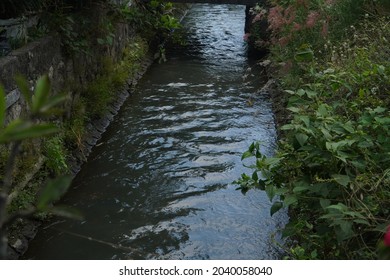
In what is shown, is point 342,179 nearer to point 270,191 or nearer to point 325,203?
point 325,203

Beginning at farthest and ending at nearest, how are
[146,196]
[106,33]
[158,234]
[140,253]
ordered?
1. [106,33]
2. [146,196]
3. [158,234]
4. [140,253]

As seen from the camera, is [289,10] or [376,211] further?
[289,10]

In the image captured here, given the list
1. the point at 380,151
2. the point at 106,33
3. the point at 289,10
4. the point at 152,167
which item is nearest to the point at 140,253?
the point at 152,167

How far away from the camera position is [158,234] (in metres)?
5.63

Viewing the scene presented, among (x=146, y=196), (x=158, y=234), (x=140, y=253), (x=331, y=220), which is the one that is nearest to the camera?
(x=331, y=220)

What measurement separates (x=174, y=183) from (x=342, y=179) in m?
3.64

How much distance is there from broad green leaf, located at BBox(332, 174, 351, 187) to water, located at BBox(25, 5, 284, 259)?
2.06 meters

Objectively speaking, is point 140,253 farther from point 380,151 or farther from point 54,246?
point 380,151

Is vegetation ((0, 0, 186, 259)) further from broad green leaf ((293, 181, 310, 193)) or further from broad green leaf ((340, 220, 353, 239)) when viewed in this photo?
broad green leaf ((340, 220, 353, 239))

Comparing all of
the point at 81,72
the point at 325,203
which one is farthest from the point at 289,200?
the point at 81,72

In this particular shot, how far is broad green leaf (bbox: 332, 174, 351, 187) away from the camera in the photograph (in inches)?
130

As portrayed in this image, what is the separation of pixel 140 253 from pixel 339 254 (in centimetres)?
238

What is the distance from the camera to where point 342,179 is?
335cm

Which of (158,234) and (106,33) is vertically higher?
(106,33)
